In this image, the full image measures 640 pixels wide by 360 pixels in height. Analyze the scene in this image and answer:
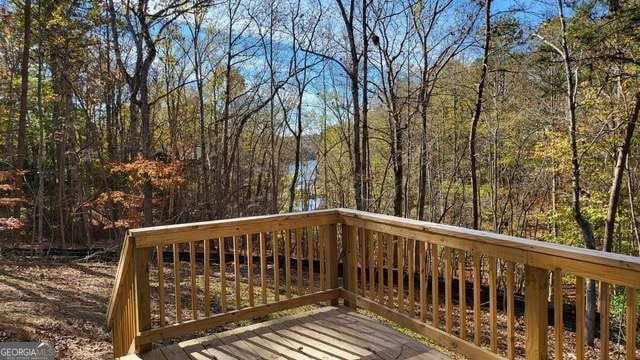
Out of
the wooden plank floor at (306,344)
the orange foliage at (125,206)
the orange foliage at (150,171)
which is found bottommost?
the wooden plank floor at (306,344)

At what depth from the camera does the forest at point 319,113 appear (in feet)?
28.6

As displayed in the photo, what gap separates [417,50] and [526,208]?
6.56 meters

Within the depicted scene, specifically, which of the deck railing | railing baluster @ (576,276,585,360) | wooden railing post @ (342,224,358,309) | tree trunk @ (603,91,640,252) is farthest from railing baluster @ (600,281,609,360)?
tree trunk @ (603,91,640,252)

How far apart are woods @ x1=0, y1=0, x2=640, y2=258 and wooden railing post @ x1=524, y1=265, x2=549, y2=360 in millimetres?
6085

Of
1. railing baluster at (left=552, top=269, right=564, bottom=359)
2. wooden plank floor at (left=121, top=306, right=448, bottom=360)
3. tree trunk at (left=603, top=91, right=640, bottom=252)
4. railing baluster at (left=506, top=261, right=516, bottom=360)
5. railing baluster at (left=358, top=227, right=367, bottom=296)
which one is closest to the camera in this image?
railing baluster at (left=552, top=269, right=564, bottom=359)

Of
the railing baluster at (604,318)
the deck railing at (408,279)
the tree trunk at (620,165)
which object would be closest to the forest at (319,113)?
the tree trunk at (620,165)

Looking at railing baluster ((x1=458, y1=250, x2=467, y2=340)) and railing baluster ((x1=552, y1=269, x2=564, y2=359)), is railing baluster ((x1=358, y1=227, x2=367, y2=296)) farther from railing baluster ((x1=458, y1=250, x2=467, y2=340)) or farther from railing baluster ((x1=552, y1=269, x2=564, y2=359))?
railing baluster ((x1=552, y1=269, x2=564, y2=359))

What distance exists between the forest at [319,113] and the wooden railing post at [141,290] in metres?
5.83

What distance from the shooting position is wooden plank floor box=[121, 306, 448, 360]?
2.81 meters

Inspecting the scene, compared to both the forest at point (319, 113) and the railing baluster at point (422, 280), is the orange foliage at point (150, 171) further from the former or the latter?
the railing baluster at point (422, 280)

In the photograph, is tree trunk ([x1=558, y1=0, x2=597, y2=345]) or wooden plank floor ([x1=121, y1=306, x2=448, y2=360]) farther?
tree trunk ([x1=558, y1=0, x2=597, y2=345])

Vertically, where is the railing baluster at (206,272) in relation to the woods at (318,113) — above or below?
below

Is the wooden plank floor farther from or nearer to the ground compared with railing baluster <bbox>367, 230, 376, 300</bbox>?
nearer to the ground

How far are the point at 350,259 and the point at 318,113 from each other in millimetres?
11073
